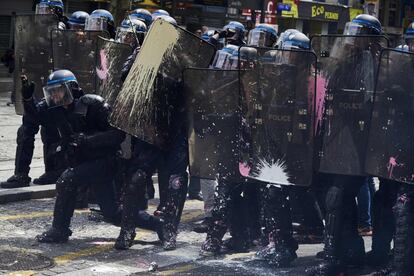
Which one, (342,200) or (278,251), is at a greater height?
(342,200)

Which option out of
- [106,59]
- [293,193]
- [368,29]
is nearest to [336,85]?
[368,29]

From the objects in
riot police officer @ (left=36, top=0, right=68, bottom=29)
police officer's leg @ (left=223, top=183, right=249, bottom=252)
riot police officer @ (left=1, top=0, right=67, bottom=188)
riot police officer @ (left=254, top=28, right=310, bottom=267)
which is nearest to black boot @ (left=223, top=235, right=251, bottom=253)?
police officer's leg @ (left=223, top=183, right=249, bottom=252)

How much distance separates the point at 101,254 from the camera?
708 cm

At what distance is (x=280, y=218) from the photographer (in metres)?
6.85

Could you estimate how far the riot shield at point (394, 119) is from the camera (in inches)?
234

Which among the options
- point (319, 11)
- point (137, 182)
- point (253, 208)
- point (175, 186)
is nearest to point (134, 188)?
point (137, 182)

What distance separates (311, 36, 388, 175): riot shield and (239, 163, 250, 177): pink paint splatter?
2.08 ft

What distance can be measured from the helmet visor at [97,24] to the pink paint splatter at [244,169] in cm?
297

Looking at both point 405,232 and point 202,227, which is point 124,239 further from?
point 405,232

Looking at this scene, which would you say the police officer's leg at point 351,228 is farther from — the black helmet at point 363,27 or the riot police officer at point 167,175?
the riot police officer at point 167,175

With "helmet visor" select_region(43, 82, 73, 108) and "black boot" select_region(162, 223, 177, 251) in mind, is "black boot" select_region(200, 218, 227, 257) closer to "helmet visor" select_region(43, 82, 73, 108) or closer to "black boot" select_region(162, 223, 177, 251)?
"black boot" select_region(162, 223, 177, 251)

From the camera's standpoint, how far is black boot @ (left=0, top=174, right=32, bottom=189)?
31.0 ft

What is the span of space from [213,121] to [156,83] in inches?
22.0

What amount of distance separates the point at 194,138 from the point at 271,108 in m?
0.95
